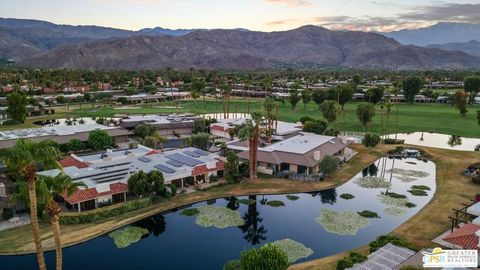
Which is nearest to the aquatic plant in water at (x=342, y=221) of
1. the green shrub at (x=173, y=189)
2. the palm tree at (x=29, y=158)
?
the green shrub at (x=173, y=189)

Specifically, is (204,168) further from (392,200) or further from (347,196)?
(392,200)

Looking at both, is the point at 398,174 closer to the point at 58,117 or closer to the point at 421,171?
the point at 421,171

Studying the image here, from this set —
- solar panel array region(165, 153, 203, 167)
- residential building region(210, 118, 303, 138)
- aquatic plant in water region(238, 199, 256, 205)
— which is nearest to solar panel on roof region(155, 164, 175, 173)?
solar panel array region(165, 153, 203, 167)

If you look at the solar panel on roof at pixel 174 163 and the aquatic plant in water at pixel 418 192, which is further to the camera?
the solar panel on roof at pixel 174 163

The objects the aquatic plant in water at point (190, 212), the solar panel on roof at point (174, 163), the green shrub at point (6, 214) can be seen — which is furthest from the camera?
the solar panel on roof at point (174, 163)

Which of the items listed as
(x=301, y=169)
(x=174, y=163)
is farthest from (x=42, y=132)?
(x=301, y=169)

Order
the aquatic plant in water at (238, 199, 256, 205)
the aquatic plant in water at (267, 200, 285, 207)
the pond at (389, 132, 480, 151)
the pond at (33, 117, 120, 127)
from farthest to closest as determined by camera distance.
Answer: the pond at (33, 117, 120, 127), the pond at (389, 132, 480, 151), the aquatic plant in water at (238, 199, 256, 205), the aquatic plant in water at (267, 200, 285, 207)

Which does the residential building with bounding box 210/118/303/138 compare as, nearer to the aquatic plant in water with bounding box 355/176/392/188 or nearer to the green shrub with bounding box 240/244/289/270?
the aquatic plant in water with bounding box 355/176/392/188

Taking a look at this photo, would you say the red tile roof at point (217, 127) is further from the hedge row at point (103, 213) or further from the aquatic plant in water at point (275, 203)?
the hedge row at point (103, 213)
